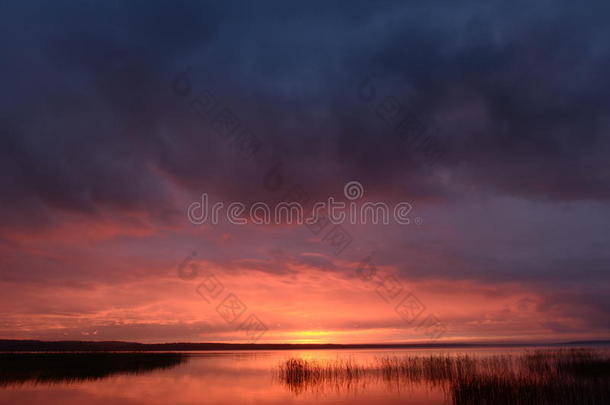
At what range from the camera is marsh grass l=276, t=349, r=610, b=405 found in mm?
16719

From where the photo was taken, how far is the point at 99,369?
3466cm

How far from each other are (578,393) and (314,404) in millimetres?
9722

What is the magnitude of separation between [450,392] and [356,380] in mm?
6745

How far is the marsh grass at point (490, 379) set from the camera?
54.9 ft

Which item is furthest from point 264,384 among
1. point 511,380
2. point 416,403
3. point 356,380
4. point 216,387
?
point 511,380

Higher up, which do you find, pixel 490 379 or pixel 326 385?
pixel 490 379

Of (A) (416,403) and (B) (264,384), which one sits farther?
(B) (264,384)

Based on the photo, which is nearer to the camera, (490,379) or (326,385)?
(490,379)

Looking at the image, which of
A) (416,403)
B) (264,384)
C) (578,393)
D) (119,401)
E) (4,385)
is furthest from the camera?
(264,384)

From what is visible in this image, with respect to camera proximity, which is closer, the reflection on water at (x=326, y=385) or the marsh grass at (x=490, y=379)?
the marsh grass at (x=490, y=379)

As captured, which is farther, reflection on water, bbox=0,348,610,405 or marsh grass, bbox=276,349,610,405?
reflection on water, bbox=0,348,610,405

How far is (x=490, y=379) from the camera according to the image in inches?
771

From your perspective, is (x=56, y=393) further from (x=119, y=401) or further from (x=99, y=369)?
(x=99, y=369)

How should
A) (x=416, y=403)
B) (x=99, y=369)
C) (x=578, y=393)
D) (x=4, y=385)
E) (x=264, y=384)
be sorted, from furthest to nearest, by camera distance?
(x=99, y=369) < (x=264, y=384) < (x=4, y=385) < (x=416, y=403) < (x=578, y=393)
